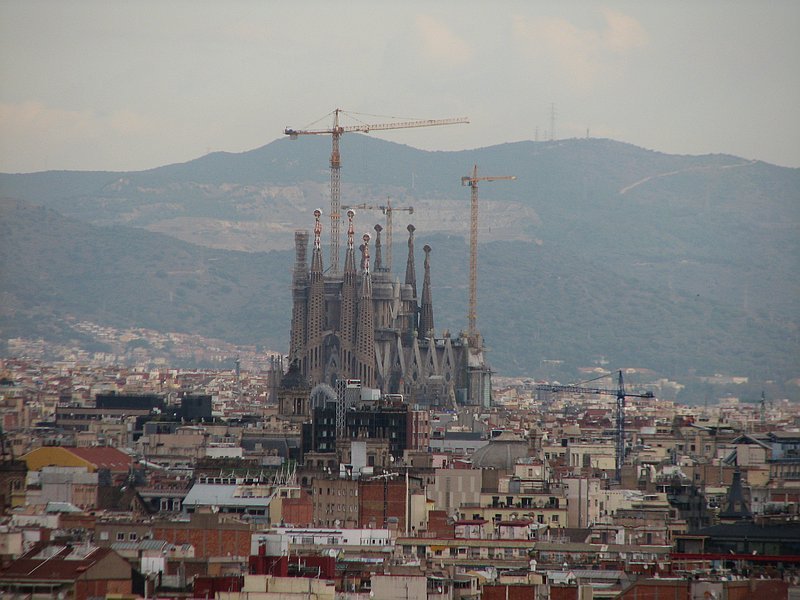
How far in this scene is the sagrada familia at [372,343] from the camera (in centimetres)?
14575

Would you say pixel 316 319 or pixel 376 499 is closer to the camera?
pixel 376 499

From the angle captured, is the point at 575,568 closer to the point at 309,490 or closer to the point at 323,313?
the point at 309,490

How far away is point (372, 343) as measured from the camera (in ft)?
481

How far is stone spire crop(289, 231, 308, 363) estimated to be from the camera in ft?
483

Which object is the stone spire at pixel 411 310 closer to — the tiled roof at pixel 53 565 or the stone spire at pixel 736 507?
the stone spire at pixel 736 507

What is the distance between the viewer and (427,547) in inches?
2190

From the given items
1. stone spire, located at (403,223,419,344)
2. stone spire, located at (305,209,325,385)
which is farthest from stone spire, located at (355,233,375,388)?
stone spire, located at (403,223,419,344)

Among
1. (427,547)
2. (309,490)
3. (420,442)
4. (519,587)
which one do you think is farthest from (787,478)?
(519,587)

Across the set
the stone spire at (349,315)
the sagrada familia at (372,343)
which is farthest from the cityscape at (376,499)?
the sagrada familia at (372,343)

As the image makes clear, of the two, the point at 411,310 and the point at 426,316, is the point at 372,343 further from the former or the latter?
the point at 426,316

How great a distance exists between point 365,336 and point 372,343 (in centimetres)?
56

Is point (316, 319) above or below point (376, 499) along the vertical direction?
above

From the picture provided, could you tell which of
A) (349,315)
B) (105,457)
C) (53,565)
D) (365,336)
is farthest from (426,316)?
(53,565)

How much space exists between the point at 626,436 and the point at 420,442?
896 inches
